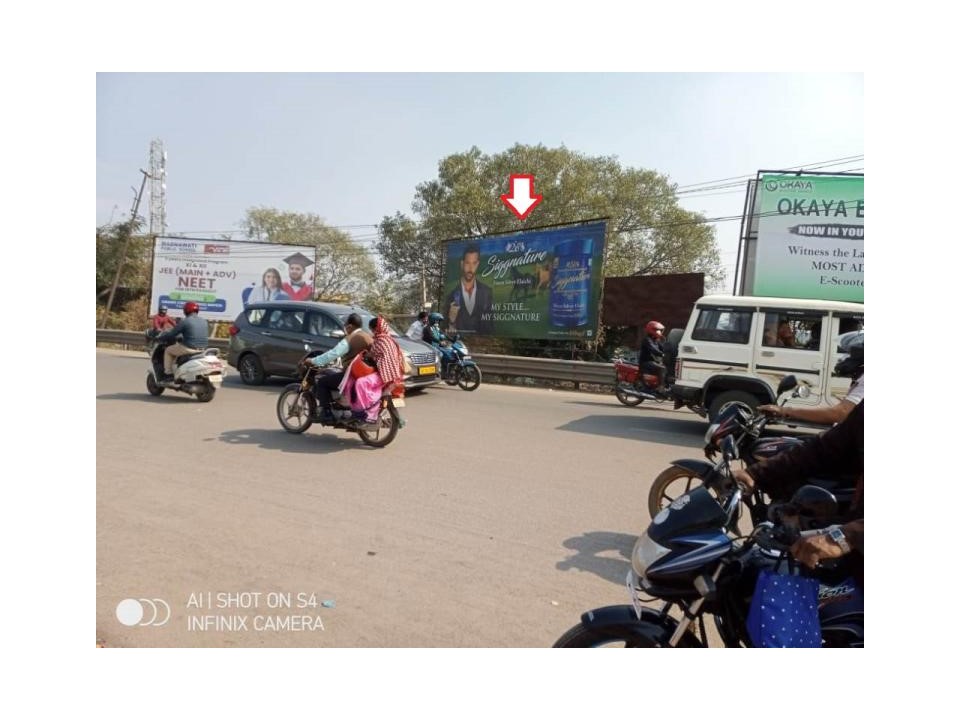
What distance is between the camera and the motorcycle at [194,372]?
30.5 feet

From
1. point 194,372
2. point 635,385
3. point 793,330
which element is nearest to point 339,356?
point 194,372

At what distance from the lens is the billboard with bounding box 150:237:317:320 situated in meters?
26.5

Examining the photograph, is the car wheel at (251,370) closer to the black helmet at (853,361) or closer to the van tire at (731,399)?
the van tire at (731,399)

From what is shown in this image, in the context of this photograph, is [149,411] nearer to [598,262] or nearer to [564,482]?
[564,482]

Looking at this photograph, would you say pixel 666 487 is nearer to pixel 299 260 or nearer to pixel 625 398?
pixel 625 398

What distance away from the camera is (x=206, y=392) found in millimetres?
9500

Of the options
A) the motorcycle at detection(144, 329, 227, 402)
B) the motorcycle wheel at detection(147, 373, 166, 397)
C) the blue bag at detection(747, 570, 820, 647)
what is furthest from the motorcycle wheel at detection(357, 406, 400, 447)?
the blue bag at detection(747, 570, 820, 647)

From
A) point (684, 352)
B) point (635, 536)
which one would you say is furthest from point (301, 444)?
point (684, 352)

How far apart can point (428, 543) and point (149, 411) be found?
20.7 ft

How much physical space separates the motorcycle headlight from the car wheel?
1113 cm

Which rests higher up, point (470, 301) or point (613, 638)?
→ point (470, 301)

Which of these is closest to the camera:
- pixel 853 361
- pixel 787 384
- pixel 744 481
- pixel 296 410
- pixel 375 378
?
pixel 744 481

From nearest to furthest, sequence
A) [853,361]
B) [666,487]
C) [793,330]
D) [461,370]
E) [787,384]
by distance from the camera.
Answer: [853,361] < [787,384] < [666,487] < [793,330] < [461,370]

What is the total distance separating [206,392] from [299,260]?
17973 millimetres
